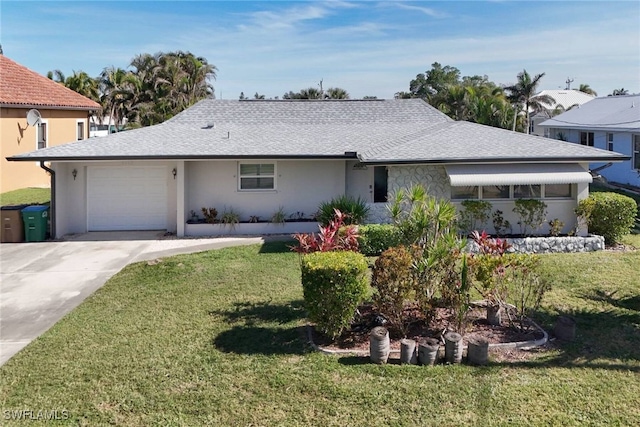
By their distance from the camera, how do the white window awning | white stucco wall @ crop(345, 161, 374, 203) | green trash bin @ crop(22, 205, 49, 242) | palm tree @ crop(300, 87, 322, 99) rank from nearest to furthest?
the white window awning < green trash bin @ crop(22, 205, 49, 242) < white stucco wall @ crop(345, 161, 374, 203) < palm tree @ crop(300, 87, 322, 99)

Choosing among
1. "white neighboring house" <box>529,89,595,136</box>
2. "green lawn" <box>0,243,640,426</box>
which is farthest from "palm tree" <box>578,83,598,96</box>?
"green lawn" <box>0,243,640,426</box>

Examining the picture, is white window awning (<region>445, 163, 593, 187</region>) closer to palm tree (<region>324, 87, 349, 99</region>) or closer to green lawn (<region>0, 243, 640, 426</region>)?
green lawn (<region>0, 243, 640, 426</region>)

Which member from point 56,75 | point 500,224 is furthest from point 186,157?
point 56,75

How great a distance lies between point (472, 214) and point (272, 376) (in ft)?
39.7

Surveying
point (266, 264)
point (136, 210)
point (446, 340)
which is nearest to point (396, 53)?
point (136, 210)

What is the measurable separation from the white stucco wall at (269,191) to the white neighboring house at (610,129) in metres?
16.2

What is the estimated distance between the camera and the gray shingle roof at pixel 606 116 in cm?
3400

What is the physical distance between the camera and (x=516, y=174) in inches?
699

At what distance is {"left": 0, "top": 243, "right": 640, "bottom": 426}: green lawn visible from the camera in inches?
279

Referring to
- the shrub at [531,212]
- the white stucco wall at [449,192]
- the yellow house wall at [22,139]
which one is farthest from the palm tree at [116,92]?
the shrub at [531,212]

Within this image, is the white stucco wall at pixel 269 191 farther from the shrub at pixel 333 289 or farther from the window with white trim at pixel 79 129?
the window with white trim at pixel 79 129

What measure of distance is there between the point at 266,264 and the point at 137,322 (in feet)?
17.5

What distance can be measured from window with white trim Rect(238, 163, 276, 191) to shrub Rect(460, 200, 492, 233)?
302 inches

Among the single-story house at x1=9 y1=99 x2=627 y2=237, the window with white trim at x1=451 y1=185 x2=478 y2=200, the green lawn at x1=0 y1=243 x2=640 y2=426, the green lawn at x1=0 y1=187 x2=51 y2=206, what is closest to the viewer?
the green lawn at x1=0 y1=243 x2=640 y2=426
